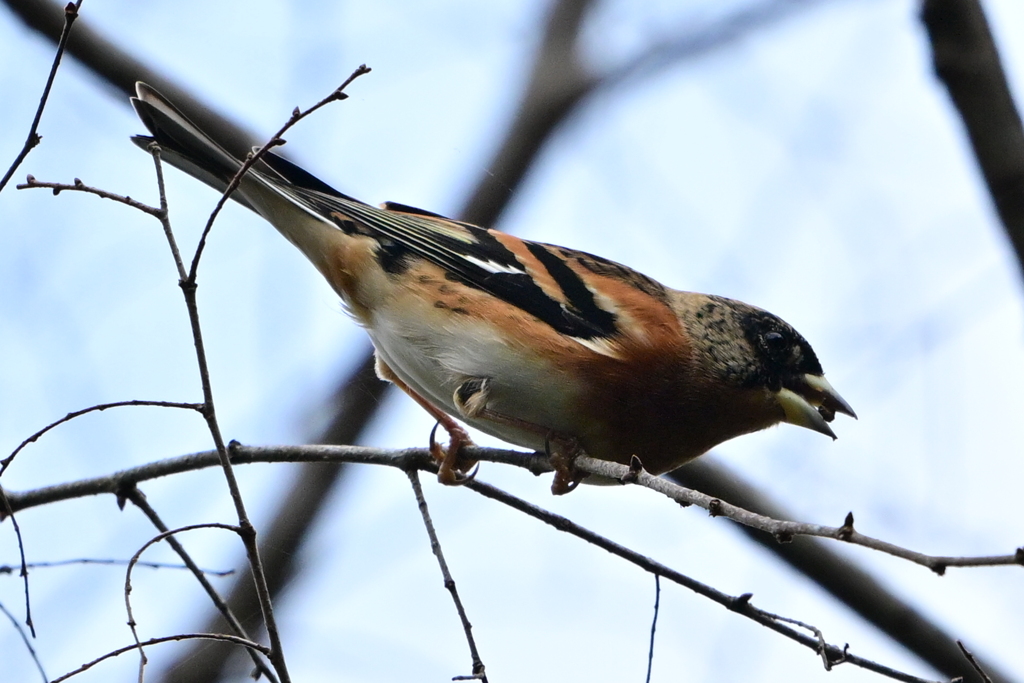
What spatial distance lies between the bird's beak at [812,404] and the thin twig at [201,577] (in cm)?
206

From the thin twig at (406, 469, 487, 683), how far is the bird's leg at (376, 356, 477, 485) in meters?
0.17

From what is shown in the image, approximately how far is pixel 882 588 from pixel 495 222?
280 centimetres

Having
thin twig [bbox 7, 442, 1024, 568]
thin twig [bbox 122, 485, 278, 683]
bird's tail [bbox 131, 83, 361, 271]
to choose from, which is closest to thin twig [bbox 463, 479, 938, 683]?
thin twig [bbox 7, 442, 1024, 568]

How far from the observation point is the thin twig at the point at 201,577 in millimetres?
2539

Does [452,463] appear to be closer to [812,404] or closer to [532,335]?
[532,335]

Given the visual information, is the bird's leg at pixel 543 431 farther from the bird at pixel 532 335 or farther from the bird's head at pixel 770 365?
the bird's head at pixel 770 365

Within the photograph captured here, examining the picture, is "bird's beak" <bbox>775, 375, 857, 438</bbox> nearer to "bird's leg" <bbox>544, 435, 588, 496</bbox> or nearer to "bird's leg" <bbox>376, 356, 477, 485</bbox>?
"bird's leg" <bbox>544, 435, 588, 496</bbox>

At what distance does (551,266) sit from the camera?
3.96 meters

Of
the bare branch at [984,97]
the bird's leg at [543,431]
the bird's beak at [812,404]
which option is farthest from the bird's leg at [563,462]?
the bare branch at [984,97]

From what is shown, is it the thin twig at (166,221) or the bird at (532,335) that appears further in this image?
the bird at (532,335)

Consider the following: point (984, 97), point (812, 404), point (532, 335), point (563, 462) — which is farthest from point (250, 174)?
point (984, 97)

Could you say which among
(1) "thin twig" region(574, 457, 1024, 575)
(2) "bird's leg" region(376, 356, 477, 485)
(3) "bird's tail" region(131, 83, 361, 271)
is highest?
(3) "bird's tail" region(131, 83, 361, 271)

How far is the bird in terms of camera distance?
336 cm

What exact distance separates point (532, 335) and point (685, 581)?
1125 mm
